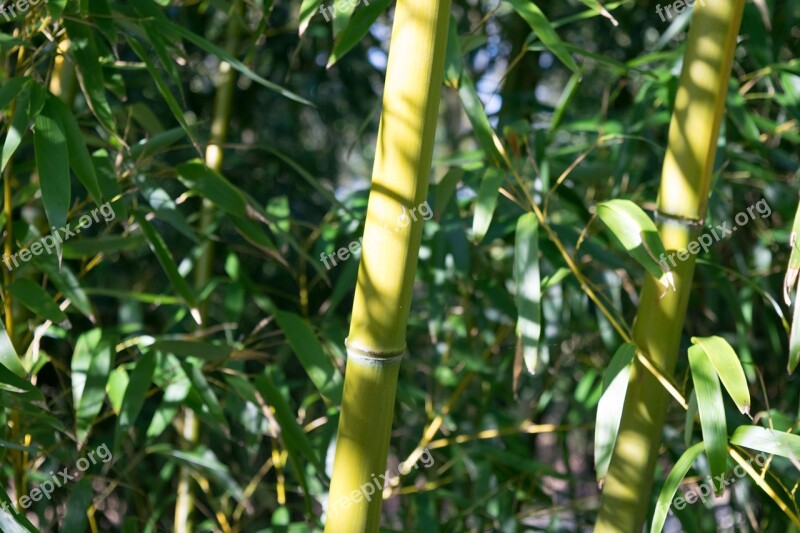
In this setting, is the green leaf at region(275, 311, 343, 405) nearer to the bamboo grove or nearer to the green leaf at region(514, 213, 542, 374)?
the bamboo grove

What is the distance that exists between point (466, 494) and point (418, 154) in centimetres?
77

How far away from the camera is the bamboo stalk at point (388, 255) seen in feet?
1.91

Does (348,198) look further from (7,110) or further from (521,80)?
(521,80)

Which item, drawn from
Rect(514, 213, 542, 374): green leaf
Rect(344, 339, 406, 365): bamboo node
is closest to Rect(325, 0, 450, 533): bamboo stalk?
Rect(344, 339, 406, 365): bamboo node

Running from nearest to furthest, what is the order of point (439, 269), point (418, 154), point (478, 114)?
point (418, 154) → point (478, 114) → point (439, 269)

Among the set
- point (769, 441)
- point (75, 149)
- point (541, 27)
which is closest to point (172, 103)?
point (75, 149)

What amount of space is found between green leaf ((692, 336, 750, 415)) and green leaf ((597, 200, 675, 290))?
0.06 metres

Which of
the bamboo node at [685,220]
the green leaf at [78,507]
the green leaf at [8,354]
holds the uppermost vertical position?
the bamboo node at [685,220]

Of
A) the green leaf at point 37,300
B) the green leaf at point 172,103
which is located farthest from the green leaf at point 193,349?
the green leaf at point 172,103

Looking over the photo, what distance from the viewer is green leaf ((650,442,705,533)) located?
0.60 m

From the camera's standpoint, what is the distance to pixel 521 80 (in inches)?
59.3

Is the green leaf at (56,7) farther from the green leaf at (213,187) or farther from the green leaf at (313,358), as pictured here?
the green leaf at (313,358)

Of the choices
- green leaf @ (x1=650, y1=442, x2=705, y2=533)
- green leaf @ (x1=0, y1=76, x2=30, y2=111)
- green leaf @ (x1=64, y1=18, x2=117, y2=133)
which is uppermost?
green leaf @ (x1=64, y1=18, x2=117, y2=133)

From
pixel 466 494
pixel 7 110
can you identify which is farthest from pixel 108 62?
pixel 466 494
